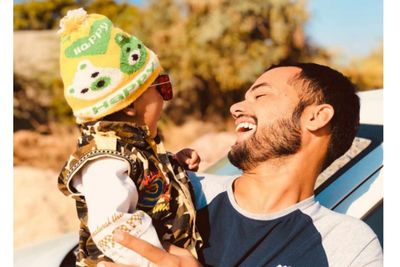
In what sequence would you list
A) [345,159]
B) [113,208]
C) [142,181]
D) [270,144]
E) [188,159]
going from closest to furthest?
[113,208], [142,181], [270,144], [188,159], [345,159]

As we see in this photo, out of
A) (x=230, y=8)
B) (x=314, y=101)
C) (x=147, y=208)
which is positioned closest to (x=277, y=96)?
(x=314, y=101)

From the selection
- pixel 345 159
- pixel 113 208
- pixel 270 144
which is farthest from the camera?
pixel 345 159

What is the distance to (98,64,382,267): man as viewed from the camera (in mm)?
1655

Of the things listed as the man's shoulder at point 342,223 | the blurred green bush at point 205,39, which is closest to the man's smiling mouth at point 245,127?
the man's shoulder at point 342,223

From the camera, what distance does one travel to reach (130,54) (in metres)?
1.60

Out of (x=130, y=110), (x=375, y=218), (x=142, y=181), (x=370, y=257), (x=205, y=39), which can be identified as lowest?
(x=205, y=39)

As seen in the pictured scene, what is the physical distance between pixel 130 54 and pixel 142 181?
360 mm

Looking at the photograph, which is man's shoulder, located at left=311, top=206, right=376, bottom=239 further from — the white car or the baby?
the baby

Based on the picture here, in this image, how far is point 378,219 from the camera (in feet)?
6.38

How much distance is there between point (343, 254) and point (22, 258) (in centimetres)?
128

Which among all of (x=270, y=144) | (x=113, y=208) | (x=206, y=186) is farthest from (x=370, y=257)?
(x=113, y=208)

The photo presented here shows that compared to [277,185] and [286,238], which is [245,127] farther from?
[286,238]

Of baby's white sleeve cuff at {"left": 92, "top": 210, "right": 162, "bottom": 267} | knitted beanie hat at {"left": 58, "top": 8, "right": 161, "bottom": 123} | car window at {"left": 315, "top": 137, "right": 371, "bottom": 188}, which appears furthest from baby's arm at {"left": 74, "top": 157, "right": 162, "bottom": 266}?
car window at {"left": 315, "top": 137, "right": 371, "bottom": 188}
